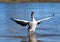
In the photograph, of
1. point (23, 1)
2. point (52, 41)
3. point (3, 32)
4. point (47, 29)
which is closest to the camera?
point (52, 41)

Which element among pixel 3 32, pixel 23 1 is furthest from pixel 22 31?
pixel 23 1

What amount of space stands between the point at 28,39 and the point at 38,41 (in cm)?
46

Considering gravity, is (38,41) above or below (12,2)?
above

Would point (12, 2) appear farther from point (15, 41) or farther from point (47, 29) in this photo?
point (15, 41)

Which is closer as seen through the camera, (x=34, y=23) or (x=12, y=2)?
(x=34, y=23)

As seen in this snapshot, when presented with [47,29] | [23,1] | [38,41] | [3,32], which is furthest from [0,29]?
[23,1]

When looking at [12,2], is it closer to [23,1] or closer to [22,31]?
[23,1]

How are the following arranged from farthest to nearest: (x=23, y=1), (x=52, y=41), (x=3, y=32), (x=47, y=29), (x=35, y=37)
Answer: (x=23, y=1) < (x=47, y=29) < (x=3, y=32) < (x=35, y=37) < (x=52, y=41)

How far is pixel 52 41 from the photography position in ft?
42.8

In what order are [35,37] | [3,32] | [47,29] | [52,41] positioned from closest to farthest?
A: [52,41] < [35,37] < [3,32] < [47,29]

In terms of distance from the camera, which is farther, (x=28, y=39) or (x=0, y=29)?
(x=0, y=29)

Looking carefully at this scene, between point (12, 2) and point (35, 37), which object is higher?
point (35, 37)

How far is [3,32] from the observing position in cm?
1495

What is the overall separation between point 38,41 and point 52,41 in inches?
20.0
